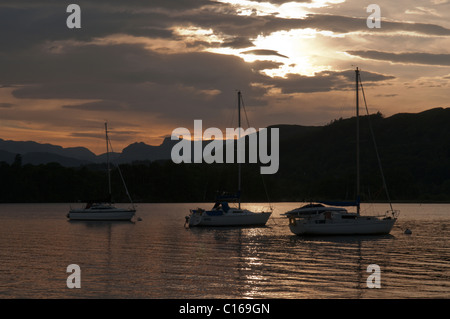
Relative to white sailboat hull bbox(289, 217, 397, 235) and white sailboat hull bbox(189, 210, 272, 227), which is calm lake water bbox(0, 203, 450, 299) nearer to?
white sailboat hull bbox(289, 217, 397, 235)

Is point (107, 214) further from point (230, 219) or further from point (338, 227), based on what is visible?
point (338, 227)

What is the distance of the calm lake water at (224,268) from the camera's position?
93.2 ft

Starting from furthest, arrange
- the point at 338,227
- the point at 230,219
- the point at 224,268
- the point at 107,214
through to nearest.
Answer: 1. the point at 107,214
2. the point at 230,219
3. the point at 338,227
4. the point at 224,268

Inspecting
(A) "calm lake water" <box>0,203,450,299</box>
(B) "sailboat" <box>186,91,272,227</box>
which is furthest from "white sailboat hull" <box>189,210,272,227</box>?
(A) "calm lake water" <box>0,203,450,299</box>

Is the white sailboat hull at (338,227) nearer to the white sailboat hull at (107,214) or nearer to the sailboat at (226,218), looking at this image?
the sailboat at (226,218)

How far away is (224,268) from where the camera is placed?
37531 millimetres

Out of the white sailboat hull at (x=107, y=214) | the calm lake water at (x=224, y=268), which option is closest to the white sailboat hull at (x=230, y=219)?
the calm lake water at (x=224, y=268)

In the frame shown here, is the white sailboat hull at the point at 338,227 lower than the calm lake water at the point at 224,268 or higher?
higher

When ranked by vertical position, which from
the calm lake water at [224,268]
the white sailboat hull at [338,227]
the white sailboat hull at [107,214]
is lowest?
the calm lake water at [224,268]

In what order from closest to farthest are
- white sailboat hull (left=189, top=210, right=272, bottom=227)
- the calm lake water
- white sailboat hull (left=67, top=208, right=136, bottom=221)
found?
the calm lake water → white sailboat hull (left=189, top=210, right=272, bottom=227) → white sailboat hull (left=67, top=208, right=136, bottom=221)

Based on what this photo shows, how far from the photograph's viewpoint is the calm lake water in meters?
28.4

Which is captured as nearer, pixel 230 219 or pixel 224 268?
pixel 224 268

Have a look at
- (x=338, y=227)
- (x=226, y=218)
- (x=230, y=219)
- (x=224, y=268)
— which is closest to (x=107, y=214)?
(x=226, y=218)

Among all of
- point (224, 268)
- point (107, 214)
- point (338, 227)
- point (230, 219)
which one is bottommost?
point (224, 268)
